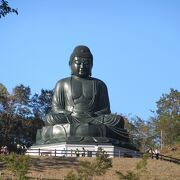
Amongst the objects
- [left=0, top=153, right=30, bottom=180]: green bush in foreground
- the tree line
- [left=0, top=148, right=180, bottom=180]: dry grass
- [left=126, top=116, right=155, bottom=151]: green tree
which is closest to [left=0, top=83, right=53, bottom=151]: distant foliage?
the tree line

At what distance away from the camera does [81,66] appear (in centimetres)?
3300

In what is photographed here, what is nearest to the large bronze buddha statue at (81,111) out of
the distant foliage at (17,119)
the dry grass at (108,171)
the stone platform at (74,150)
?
the stone platform at (74,150)

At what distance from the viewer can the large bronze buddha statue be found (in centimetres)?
3064

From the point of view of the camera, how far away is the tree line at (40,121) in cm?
4616

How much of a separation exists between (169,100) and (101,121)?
2435cm

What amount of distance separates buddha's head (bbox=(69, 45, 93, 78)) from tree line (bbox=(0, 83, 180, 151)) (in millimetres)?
13810

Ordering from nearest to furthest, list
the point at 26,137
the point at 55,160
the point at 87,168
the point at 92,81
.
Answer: the point at 87,168
the point at 55,160
the point at 92,81
the point at 26,137

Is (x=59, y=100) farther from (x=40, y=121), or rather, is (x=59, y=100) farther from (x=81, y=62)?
(x=40, y=121)

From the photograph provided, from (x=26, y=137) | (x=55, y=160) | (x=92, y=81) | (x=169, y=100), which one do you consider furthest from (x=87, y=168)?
(x=169, y=100)

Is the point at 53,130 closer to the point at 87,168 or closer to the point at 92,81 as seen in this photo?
the point at 92,81

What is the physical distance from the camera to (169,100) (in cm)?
5447

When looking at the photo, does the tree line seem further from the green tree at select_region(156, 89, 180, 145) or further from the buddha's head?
the buddha's head

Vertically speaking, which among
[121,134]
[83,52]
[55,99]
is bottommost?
[121,134]

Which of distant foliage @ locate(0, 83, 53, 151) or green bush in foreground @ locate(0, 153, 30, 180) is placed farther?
distant foliage @ locate(0, 83, 53, 151)
